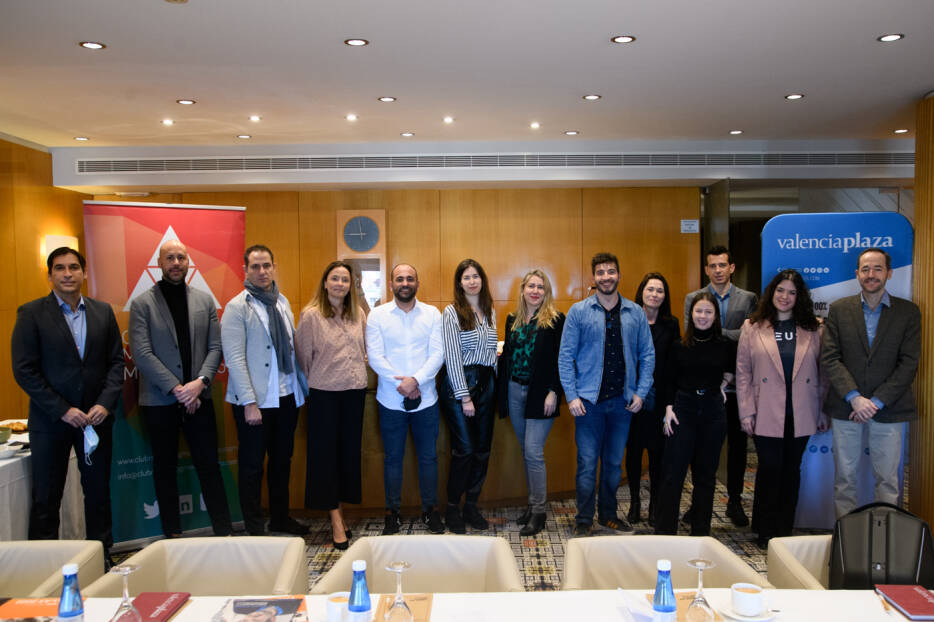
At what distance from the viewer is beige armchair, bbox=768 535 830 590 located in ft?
7.11

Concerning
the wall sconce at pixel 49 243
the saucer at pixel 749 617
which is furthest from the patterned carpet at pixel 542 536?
the wall sconce at pixel 49 243

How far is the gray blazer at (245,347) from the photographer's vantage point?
3.96 metres

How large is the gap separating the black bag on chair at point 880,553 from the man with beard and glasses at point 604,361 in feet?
5.93

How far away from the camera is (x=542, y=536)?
14.4 feet


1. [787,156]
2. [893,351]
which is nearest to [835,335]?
[893,351]

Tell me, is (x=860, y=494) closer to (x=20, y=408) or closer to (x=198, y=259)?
(x=198, y=259)

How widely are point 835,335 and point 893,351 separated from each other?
313mm

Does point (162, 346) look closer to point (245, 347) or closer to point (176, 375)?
point (176, 375)

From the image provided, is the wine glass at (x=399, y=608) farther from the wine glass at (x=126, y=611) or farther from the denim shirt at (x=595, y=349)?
the denim shirt at (x=595, y=349)

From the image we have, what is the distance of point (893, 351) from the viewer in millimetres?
3875

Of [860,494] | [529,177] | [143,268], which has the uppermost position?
[529,177]

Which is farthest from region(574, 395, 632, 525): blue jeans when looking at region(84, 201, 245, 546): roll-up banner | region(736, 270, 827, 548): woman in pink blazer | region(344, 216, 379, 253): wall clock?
region(344, 216, 379, 253): wall clock

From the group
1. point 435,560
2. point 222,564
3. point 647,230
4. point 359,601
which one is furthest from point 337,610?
point 647,230

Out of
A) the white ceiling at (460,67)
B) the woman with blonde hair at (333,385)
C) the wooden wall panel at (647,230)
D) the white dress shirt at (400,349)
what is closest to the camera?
the white ceiling at (460,67)
